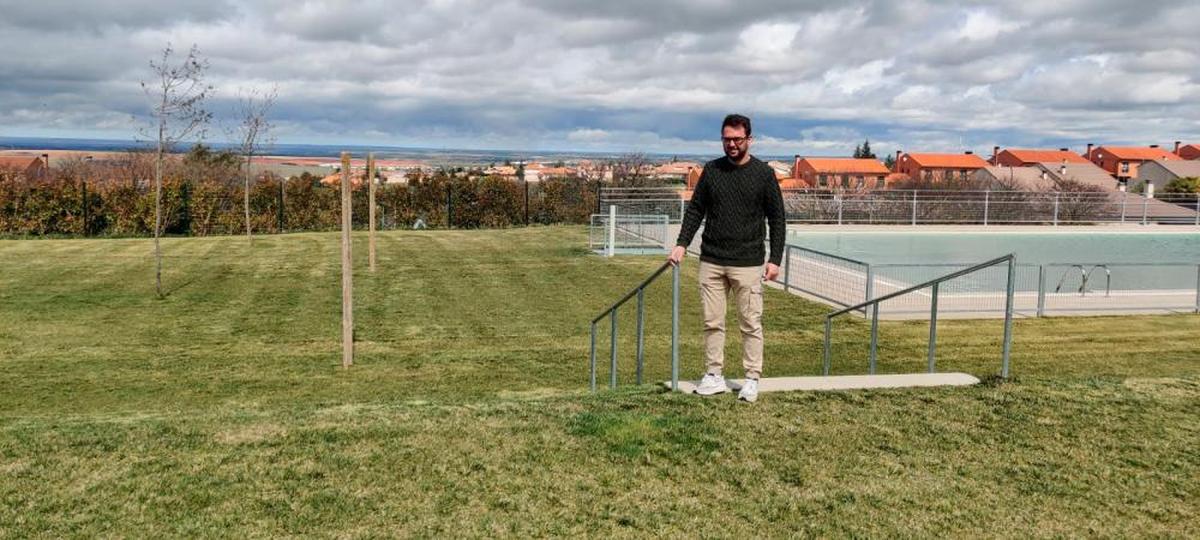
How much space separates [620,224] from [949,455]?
660 inches

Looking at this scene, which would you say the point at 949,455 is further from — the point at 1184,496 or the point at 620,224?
the point at 620,224

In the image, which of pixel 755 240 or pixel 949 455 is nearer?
pixel 949 455

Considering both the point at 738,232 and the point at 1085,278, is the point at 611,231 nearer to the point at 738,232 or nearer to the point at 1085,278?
the point at 1085,278

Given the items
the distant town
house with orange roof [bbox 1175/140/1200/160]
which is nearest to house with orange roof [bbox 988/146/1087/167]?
the distant town

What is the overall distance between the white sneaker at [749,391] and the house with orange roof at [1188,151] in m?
101

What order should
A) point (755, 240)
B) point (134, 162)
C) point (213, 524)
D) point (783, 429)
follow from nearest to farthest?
point (213, 524) → point (783, 429) → point (755, 240) → point (134, 162)

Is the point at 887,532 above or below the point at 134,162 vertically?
below

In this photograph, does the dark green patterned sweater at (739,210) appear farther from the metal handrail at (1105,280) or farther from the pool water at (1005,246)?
the pool water at (1005,246)

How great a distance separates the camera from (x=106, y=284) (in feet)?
46.0

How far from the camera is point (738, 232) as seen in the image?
5188 millimetres

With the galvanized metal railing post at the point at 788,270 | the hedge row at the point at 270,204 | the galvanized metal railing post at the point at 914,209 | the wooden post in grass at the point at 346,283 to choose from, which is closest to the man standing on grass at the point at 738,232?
the wooden post in grass at the point at 346,283

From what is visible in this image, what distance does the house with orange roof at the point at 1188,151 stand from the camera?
89.2 meters

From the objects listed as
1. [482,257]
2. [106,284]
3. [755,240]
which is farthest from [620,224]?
[755,240]

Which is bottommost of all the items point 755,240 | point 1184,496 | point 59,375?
point 59,375
